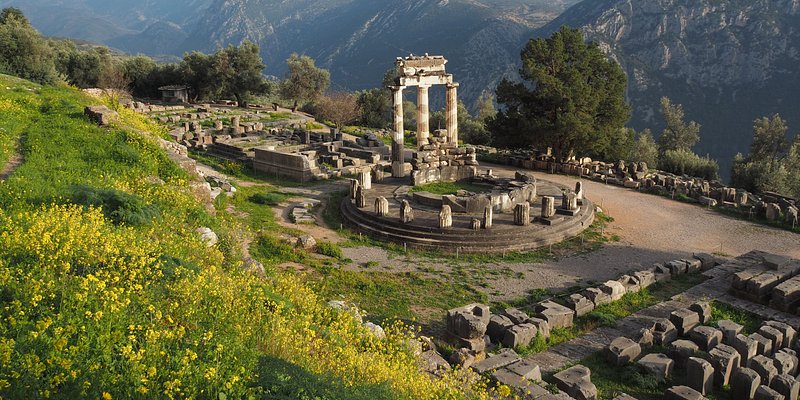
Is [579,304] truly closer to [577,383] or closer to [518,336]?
[518,336]

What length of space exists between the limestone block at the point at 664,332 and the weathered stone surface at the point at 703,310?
1360 millimetres

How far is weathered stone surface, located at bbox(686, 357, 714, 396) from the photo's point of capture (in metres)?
13.0

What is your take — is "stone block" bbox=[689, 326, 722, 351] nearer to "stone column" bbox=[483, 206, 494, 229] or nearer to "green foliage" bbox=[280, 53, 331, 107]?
"stone column" bbox=[483, 206, 494, 229]

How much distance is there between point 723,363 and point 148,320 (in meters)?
12.3

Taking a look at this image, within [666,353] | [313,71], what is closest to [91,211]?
[666,353]

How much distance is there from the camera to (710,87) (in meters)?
98.8

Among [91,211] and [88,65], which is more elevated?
[88,65]

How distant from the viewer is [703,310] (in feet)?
54.5

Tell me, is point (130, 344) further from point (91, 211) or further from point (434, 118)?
point (434, 118)

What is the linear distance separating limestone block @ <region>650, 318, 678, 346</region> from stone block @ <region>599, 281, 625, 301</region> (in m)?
2.39

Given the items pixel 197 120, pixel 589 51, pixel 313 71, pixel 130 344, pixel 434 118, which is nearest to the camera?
pixel 130 344

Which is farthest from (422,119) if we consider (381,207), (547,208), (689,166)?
(689,166)

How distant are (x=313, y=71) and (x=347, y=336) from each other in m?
60.7

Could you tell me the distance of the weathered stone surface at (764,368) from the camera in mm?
13141
